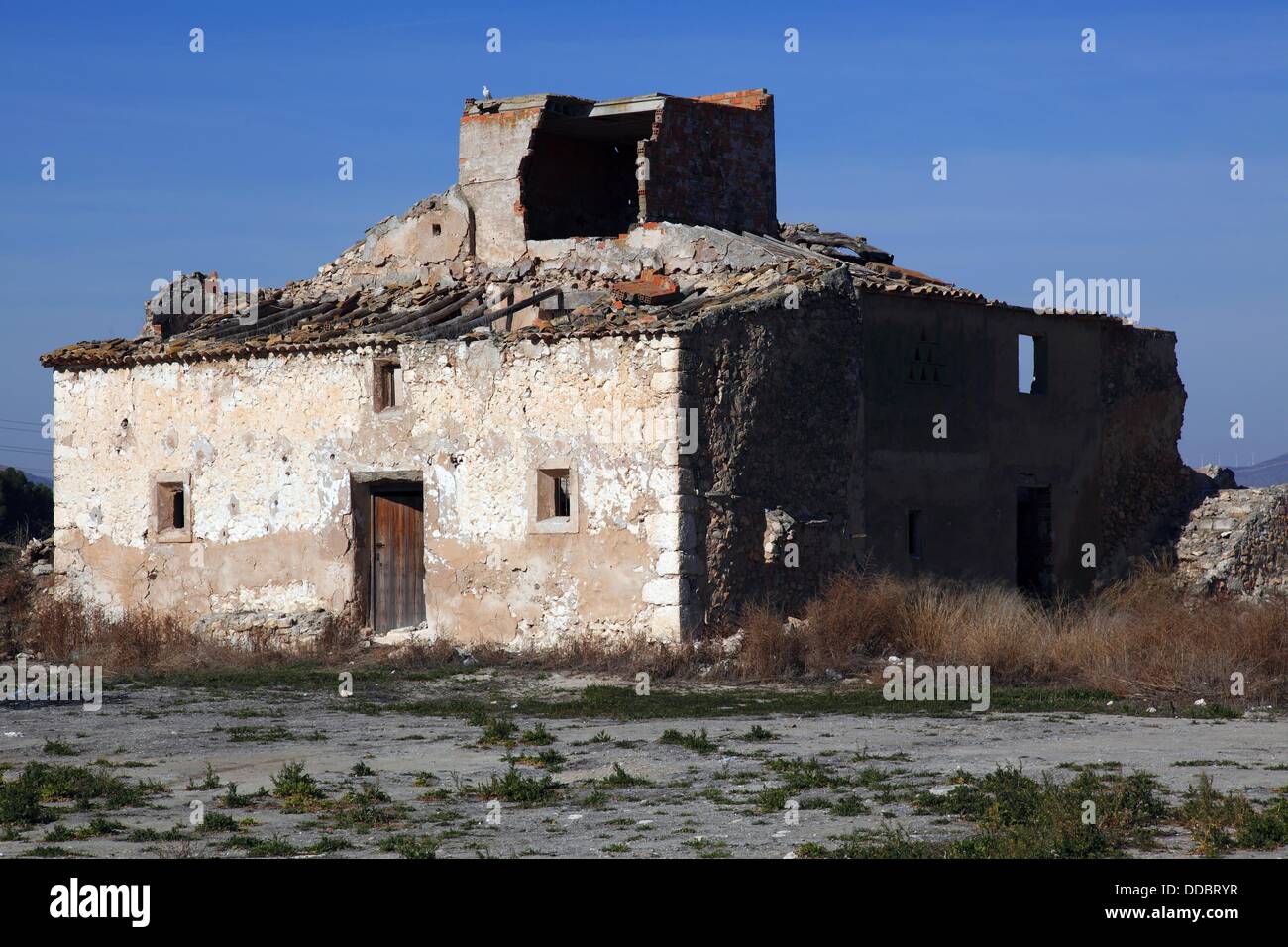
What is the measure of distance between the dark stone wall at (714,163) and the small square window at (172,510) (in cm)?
684

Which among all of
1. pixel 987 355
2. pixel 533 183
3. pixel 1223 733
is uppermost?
pixel 533 183

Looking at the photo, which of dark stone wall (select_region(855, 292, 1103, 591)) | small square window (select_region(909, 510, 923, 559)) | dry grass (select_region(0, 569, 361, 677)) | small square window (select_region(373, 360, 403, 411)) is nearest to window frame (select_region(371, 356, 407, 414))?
small square window (select_region(373, 360, 403, 411))

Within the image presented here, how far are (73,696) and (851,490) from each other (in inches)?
344

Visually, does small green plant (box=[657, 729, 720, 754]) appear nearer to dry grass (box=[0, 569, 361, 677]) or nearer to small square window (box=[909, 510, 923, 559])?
dry grass (box=[0, 569, 361, 677])

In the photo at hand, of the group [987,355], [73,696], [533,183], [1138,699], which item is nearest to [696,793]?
[1138,699]

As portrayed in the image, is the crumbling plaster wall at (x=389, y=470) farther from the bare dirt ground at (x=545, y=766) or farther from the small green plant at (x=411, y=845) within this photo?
the small green plant at (x=411, y=845)

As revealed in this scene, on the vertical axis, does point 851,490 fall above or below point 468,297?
below

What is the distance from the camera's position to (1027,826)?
8898 millimetres

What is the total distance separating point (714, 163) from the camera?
23.3 m

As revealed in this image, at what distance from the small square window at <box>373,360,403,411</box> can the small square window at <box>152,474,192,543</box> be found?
3.16m

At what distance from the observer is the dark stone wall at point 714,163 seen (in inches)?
890

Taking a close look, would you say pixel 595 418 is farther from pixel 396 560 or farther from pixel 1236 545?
pixel 1236 545
